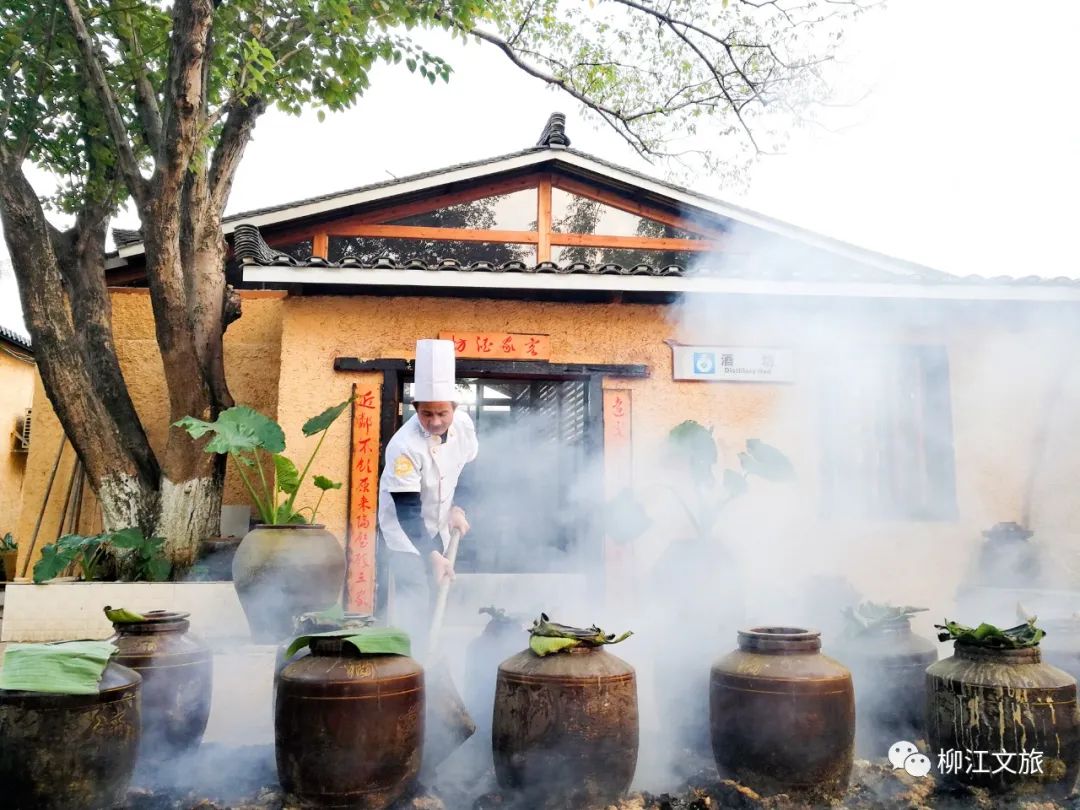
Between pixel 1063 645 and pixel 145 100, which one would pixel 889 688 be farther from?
pixel 145 100

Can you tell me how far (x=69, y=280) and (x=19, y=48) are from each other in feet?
7.33

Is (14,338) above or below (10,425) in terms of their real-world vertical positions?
above

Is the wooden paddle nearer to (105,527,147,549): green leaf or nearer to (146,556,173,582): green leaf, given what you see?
(146,556,173,582): green leaf

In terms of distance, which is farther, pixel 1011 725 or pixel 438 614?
pixel 438 614

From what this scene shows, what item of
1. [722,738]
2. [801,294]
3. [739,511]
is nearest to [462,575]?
[739,511]

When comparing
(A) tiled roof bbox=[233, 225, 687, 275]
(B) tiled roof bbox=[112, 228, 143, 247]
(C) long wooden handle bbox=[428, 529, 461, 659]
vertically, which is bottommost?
(C) long wooden handle bbox=[428, 529, 461, 659]

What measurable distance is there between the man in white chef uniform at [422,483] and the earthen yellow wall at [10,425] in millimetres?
16119

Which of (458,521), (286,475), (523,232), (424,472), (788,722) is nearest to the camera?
(788,722)

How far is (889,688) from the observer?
15.3 feet

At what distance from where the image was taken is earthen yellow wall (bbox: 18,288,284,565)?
8.47m

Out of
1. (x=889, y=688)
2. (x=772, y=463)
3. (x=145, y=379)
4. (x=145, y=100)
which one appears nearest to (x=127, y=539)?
(x=145, y=379)

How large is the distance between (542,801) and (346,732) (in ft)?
3.10

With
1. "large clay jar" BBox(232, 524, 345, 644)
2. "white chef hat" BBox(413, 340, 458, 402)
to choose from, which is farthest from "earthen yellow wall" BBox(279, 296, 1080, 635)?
"white chef hat" BBox(413, 340, 458, 402)

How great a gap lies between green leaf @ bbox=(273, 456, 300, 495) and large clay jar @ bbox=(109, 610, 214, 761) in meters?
2.11
